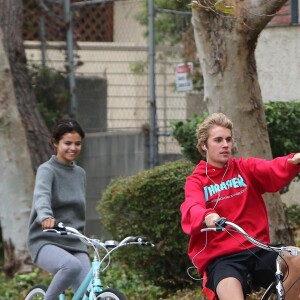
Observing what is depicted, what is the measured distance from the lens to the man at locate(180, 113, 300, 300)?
655 centimetres

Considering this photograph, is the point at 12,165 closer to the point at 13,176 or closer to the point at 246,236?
the point at 13,176

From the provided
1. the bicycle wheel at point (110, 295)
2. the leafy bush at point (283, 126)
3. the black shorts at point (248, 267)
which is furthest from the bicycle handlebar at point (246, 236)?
the leafy bush at point (283, 126)

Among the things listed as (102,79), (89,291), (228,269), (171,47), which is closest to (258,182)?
(228,269)

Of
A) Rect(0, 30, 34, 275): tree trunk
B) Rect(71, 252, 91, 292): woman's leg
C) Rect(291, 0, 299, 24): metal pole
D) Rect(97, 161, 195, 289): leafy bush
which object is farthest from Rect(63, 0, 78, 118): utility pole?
Rect(71, 252, 91, 292): woman's leg

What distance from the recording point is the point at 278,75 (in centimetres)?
1322

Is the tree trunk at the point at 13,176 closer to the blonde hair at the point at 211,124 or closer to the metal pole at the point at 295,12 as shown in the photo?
the metal pole at the point at 295,12

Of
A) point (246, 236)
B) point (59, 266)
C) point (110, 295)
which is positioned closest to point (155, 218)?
point (59, 266)

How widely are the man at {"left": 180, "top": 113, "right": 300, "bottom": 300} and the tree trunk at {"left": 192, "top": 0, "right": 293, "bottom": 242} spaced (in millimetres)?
1849

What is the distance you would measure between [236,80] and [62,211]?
6.00 feet

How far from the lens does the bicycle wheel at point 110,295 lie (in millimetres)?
7395

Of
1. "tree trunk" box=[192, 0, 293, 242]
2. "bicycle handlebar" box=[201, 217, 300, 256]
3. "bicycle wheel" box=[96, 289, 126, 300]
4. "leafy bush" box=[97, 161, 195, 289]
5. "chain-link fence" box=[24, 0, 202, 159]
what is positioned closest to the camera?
"bicycle handlebar" box=[201, 217, 300, 256]

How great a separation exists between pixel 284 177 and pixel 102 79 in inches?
311

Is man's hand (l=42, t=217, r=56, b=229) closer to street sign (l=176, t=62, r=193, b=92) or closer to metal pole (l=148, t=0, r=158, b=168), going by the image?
metal pole (l=148, t=0, r=158, b=168)

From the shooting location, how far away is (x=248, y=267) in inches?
263
